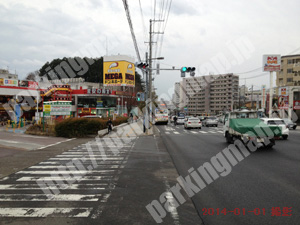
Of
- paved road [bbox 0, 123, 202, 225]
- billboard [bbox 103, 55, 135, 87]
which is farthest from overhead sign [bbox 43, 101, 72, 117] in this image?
billboard [bbox 103, 55, 135, 87]

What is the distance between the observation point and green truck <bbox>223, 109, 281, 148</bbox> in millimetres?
12391

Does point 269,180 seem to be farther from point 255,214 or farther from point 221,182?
point 255,214

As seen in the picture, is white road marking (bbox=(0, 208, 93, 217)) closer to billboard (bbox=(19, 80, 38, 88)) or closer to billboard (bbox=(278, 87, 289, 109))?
billboard (bbox=(19, 80, 38, 88))

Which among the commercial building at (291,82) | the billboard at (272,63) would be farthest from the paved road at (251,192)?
the commercial building at (291,82)

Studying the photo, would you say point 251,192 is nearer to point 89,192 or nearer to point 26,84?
point 89,192

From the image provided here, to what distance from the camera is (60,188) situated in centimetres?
673

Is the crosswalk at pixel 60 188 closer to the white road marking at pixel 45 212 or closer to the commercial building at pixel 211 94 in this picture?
the white road marking at pixel 45 212

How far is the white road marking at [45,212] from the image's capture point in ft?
16.0

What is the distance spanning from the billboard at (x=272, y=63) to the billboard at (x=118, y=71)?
96.6 feet

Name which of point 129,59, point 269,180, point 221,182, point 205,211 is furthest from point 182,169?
point 129,59

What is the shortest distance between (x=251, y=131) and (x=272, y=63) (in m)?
38.7

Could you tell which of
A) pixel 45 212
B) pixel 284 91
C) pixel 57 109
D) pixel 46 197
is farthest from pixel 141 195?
pixel 284 91

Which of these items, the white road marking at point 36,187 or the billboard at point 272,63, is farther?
the billboard at point 272,63

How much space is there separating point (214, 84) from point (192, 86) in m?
22.2
